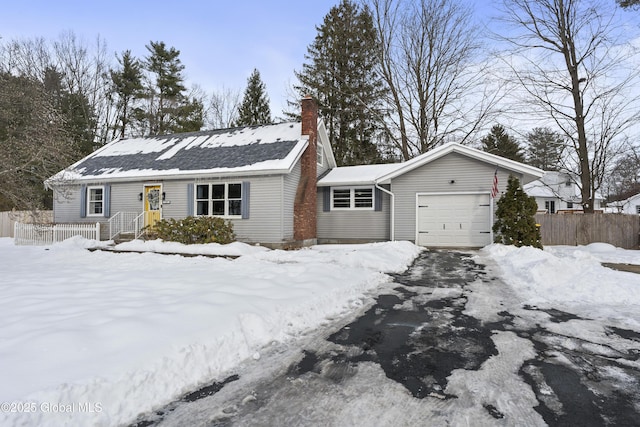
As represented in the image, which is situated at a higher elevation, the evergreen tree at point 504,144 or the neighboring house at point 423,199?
the evergreen tree at point 504,144

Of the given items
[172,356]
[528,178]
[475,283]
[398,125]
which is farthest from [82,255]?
[398,125]

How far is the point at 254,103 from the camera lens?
31516 mm

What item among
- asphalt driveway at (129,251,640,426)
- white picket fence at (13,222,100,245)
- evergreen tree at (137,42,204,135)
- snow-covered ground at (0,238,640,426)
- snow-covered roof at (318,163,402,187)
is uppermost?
evergreen tree at (137,42,204,135)

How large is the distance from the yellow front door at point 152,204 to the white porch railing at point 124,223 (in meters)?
0.33

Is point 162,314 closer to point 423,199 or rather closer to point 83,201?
point 423,199

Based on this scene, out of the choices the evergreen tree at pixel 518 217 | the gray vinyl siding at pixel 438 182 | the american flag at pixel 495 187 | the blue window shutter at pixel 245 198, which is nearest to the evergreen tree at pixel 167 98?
the blue window shutter at pixel 245 198

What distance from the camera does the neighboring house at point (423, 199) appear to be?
13.0 meters

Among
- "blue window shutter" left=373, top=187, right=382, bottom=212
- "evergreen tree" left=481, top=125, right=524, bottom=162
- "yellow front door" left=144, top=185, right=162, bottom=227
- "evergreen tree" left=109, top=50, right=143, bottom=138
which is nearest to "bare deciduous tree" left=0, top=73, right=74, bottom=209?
"yellow front door" left=144, top=185, right=162, bottom=227

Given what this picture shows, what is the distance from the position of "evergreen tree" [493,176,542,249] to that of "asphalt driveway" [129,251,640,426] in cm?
732

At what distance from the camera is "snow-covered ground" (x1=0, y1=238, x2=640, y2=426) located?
245 centimetres

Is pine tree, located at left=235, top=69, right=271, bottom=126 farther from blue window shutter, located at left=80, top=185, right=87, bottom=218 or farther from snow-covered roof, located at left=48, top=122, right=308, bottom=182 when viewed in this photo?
blue window shutter, located at left=80, top=185, right=87, bottom=218

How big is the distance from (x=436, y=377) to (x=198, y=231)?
10.0m

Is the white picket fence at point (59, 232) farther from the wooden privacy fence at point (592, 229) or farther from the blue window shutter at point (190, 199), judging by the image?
the wooden privacy fence at point (592, 229)

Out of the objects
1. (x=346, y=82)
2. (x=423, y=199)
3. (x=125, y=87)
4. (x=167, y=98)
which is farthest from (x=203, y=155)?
(x=125, y=87)
